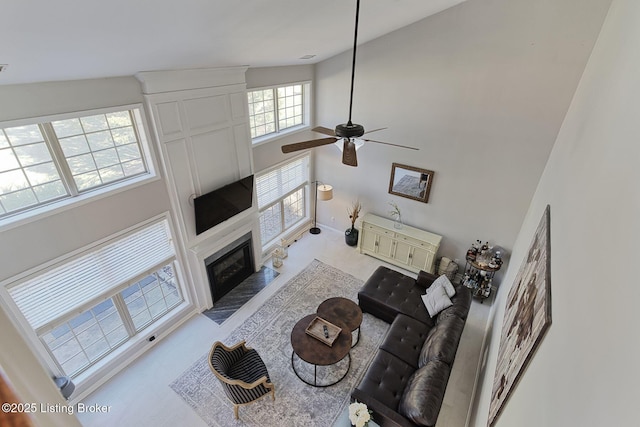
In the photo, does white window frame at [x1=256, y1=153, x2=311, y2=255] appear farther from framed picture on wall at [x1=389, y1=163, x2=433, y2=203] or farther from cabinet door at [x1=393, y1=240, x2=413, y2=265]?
cabinet door at [x1=393, y1=240, x2=413, y2=265]

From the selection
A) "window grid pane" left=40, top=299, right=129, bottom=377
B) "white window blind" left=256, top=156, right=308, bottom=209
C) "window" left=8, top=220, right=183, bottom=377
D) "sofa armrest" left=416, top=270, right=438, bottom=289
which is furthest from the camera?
"white window blind" left=256, top=156, right=308, bottom=209

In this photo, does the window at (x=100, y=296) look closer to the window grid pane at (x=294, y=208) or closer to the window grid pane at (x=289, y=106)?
the window grid pane at (x=294, y=208)

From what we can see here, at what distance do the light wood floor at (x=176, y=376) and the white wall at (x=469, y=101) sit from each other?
1986mm

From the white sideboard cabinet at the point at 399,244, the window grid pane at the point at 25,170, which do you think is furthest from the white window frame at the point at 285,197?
the window grid pane at the point at 25,170

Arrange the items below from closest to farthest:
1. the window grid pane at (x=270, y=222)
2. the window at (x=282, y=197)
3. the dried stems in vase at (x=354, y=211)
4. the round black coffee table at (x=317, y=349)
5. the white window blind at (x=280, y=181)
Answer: the round black coffee table at (x=317, y=349) → the white window blind at (x=280, y=181) → the window at (x=282, y=197) → the window grid pane at (x=270, y=222) → the dried stems in vase at (x=354, y=211)

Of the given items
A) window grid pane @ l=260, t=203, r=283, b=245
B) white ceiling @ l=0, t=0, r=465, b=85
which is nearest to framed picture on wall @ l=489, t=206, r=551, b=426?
white ceiling @ l=0, t=0, r=465, b=85

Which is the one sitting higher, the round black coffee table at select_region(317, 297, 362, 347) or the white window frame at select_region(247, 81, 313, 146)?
the white window frame at select_region(247, 81, 313, 146)

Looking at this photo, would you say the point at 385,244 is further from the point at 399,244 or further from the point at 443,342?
the point at 443,342

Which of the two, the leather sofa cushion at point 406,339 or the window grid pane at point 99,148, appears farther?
the leather sofa cushion at point 406,339

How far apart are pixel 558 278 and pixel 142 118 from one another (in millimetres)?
4461

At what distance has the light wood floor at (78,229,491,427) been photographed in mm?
4062

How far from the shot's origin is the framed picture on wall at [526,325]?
2.09m

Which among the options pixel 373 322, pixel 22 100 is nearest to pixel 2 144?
pixel 22 100

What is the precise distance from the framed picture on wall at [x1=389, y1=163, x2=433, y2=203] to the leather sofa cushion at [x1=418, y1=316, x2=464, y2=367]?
2.52 metres
